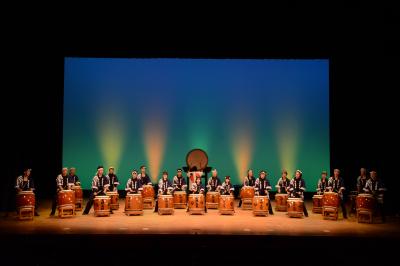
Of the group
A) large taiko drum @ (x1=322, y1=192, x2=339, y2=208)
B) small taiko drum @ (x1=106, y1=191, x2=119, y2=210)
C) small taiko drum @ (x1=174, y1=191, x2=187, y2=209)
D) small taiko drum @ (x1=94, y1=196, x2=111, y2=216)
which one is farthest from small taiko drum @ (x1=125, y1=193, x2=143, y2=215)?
large taiko drum @ (x1=322, y1=192, x2=339, y2=208)

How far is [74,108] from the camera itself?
36.6ft

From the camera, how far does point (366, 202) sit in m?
7.85

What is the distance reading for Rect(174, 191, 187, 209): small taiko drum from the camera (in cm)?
959

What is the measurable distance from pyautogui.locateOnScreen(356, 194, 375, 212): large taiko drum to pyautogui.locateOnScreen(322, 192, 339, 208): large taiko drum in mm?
434

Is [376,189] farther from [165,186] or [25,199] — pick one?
[25,199]

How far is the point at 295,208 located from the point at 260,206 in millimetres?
659

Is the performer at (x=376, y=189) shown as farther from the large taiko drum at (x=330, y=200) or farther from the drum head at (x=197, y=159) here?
the drum head at (x=197, y=159)

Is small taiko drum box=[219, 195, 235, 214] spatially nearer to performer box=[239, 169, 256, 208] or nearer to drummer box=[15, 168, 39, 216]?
performer box=[239, 169, 256, 208]

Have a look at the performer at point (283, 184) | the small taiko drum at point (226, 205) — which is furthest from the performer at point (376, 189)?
the small taiko drum at point (226, 205)

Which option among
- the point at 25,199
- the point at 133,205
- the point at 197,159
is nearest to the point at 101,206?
the point at 133,205

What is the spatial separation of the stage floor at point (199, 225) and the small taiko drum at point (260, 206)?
0.53ft
